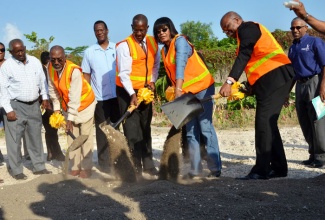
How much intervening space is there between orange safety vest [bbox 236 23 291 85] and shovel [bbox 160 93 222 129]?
532mm

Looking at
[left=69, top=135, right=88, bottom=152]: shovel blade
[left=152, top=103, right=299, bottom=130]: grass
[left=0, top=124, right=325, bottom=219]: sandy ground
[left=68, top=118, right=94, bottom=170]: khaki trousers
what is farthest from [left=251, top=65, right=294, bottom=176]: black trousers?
[left=152, top=103, right=299, bottom=130]: grass

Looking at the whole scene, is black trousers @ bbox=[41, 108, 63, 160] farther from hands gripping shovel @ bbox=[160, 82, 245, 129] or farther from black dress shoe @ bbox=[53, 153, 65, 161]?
hands gripping shovel @ bbox=[160, 82, 245, 129]

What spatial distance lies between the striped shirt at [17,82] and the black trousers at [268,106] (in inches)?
118

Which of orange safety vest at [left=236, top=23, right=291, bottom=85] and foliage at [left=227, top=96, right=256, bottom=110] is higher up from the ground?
orange safety vest at [left=236, top=23, right=291, bottom=85]

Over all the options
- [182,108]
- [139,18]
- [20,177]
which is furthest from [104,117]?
[182,108]

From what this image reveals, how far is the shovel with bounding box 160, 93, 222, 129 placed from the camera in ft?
18.2

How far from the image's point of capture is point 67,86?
6.64 meters

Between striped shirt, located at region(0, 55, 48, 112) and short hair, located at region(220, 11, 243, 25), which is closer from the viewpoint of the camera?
short hair, located at region(220, 11, 243, 25)

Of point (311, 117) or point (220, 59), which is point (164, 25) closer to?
point (311, 117)

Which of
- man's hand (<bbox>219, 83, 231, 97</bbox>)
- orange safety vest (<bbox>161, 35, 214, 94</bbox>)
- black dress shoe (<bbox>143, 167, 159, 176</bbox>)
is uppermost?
orange safety vest (<bbox>161, 35, 214, 94</bbox>)

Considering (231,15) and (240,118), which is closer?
(231,15)

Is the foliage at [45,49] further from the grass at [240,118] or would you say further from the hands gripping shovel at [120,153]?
the hands gripping shovel at [120,153]

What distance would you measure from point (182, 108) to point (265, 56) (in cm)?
108

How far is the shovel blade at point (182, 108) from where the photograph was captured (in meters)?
5.54
